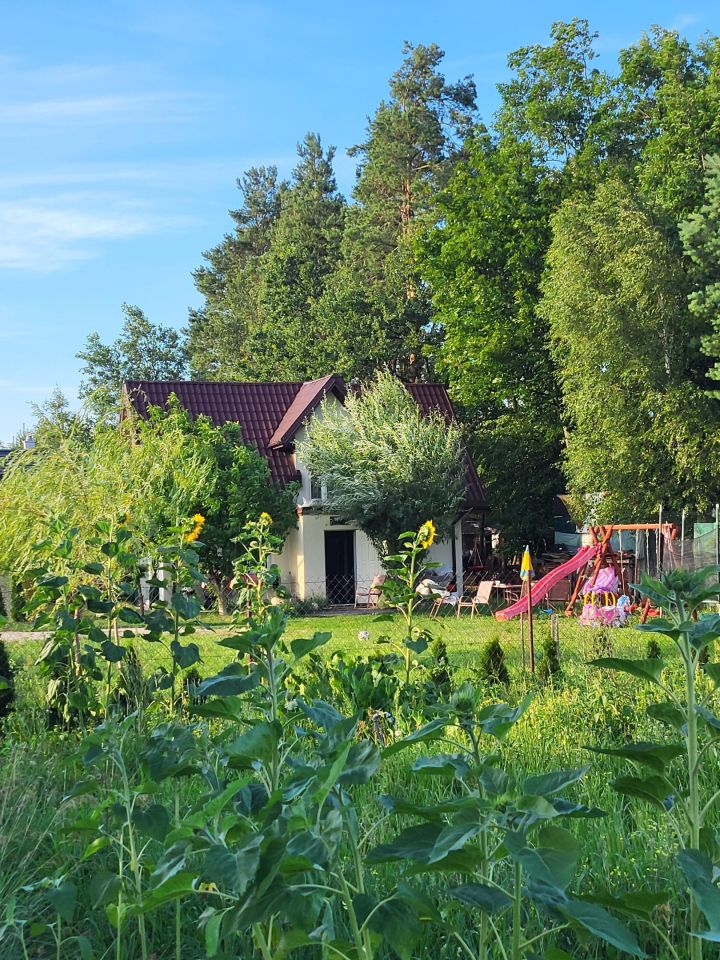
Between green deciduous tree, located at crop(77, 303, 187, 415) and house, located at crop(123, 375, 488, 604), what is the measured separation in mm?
25982

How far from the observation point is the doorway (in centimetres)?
2827

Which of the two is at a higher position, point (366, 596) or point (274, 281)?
point (274, 281)

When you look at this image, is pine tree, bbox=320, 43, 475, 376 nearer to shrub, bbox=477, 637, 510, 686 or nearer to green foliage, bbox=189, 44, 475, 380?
green foliage, bbox=189, 44, 475, 380

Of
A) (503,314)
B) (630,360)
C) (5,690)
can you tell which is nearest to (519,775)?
(5,690)

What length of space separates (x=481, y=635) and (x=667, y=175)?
612 inches

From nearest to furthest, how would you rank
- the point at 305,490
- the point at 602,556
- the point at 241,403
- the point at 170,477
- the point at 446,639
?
the point at 446,639, the point at 602,556, the point at 170,477, the point at 305,490, the point at 241,403

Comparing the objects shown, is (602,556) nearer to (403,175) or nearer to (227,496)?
(227,496)

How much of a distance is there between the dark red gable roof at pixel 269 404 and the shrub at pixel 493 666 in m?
18.6

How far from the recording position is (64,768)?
5402 mm

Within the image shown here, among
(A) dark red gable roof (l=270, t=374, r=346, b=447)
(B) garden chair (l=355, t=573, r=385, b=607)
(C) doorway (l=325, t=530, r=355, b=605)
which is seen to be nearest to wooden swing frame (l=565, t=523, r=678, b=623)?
(B) garden chair (l=355, t=573, r=385, b=607)

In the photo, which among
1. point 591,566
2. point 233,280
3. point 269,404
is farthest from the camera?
point 233,280

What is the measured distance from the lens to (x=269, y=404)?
31.1m

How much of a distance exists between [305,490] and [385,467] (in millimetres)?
3040

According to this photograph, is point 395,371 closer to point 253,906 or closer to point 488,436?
point 488,436
